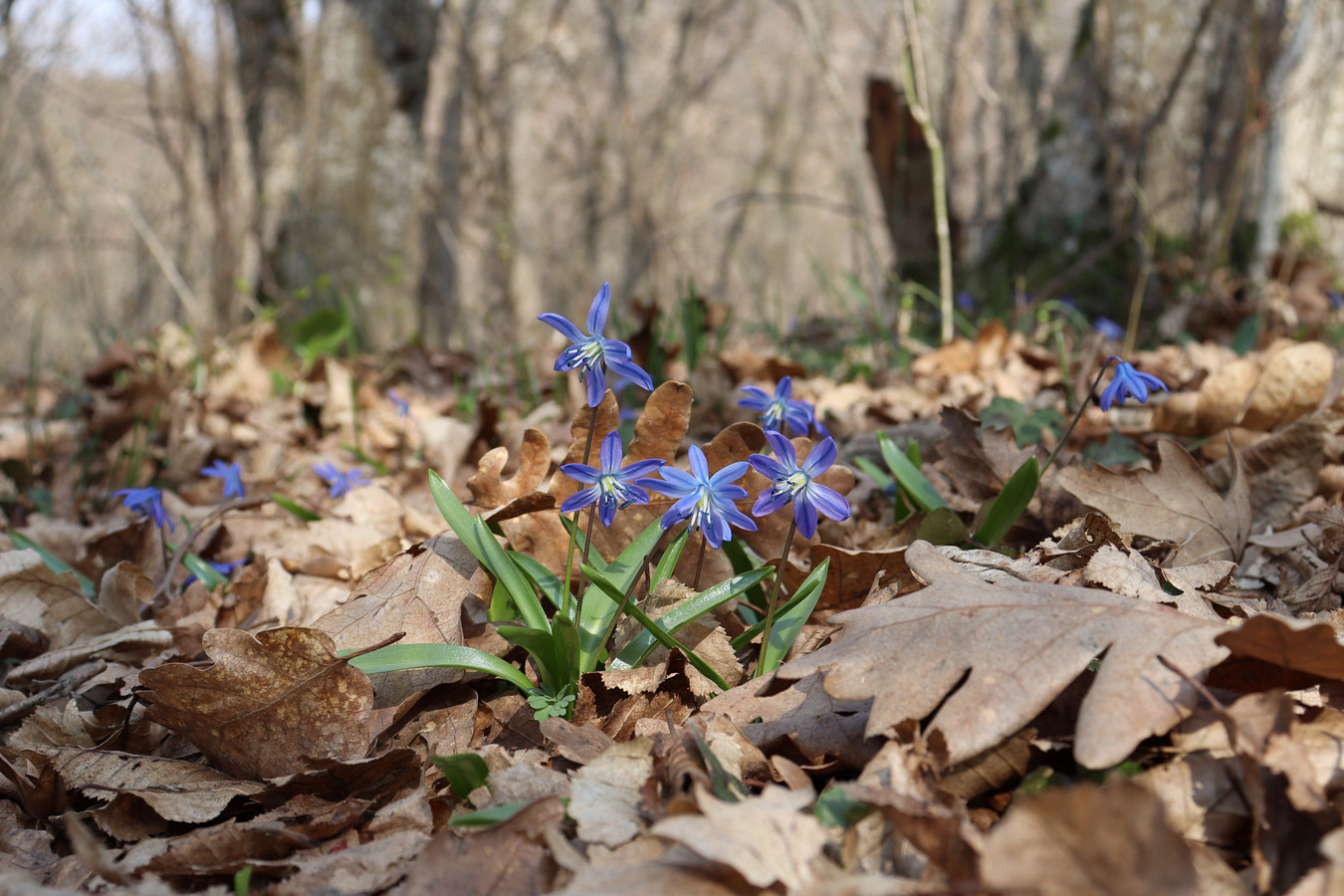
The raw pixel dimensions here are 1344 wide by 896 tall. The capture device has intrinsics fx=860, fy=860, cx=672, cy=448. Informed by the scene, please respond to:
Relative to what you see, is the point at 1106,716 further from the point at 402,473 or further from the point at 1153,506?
the point at 402,473

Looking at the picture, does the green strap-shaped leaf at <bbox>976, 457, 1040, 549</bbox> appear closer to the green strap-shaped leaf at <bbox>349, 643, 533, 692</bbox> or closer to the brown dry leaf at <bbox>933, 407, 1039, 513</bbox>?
the brown dry leaf at <bbox>933, 407, 1039, 513</bbox>

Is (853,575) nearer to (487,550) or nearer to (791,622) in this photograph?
(791,622)

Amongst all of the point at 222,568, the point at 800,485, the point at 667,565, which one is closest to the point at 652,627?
the point at 667,565

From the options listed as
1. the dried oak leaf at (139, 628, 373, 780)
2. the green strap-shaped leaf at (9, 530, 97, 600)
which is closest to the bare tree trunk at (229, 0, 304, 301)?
the green strap-shaped leaf at (9, 530, 97, 600)

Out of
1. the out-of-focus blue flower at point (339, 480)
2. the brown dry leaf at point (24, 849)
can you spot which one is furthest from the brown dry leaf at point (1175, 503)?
the out-of-focus blue flower at point (339, 480)

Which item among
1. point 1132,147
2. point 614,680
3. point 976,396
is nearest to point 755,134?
point 1132,147
